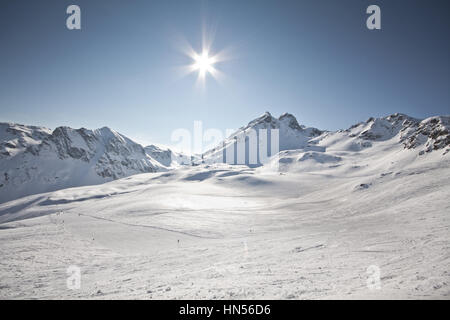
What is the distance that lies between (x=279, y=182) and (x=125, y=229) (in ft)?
226

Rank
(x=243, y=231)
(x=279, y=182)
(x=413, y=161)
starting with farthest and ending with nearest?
(x=279, y=182) < (x=413, y=161) < (x=243, y=231)

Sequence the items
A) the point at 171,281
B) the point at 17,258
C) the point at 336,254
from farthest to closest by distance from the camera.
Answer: the point at 17,258 → the point at 336,254 → the point at 171,281

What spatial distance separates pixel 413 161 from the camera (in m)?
77.8

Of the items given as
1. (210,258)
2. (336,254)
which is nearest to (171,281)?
(210,258)

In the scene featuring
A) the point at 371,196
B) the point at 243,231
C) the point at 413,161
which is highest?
the point at 413,161

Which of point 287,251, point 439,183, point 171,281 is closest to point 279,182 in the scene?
point 439,183

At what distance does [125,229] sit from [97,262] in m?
11.3

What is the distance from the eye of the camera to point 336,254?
43.0 feet

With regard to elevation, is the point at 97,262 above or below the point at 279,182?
below
